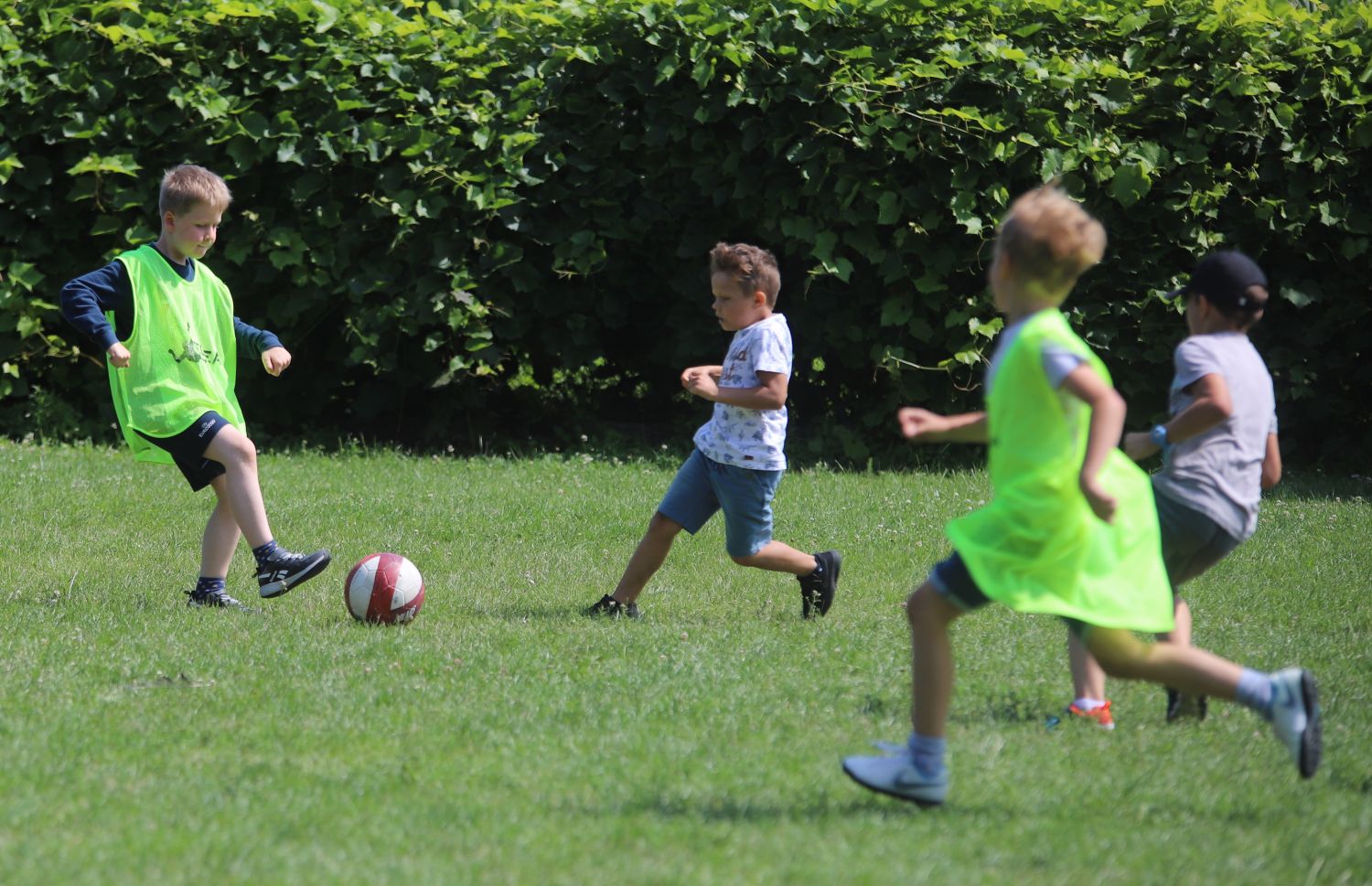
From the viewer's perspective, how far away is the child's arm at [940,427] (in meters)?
3.78

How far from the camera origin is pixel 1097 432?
3.53 m

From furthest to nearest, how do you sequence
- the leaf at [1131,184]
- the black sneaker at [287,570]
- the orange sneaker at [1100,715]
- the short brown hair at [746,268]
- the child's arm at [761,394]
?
1. the leaf at [1131,184]
2. the black sneaker at [287,570]
3. the short brown hair at [746,268]
4. the child's arm at [761,394]
5. the orange sneaker at [1100,715]

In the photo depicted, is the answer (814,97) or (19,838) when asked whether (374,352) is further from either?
(19,838)

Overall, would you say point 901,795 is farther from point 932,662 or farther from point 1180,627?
point 1180,627

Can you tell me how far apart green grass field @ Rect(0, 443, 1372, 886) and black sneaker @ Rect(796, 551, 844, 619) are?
10cm

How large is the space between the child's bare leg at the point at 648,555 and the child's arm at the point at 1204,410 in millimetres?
2303

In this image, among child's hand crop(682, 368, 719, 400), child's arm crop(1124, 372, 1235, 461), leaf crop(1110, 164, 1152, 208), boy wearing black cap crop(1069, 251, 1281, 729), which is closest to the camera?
child's arm crop(1124, 372, 1235, 461)

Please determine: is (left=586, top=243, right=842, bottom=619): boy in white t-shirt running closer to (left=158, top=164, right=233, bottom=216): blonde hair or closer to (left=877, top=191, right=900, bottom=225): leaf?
(left=158, top=164, right=233, bottom=216): blonde hair

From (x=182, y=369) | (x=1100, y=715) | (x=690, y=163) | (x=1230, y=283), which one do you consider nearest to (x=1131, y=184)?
(x=690, y=163)

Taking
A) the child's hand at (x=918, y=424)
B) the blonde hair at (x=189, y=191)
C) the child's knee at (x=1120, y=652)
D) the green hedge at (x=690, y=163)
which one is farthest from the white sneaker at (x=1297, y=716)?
the green hedge at (x=690, y=163)

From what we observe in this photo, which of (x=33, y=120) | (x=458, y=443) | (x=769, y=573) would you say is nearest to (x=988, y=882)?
(x=769, y=573)

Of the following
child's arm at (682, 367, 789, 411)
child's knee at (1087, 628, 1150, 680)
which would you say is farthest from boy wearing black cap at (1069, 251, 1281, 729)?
child's arm at (682, 367, 789, 411)

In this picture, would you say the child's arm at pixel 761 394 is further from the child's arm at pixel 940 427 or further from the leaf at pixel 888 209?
the leaf at pixel 888 209

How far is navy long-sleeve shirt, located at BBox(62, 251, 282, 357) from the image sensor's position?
587 centimetres
